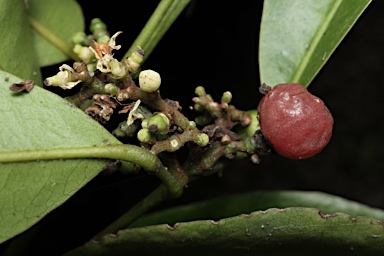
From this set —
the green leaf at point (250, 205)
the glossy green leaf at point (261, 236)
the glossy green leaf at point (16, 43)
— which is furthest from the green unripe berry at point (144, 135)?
the green leaf at point (250, 205)

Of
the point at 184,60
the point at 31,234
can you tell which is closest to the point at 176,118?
the point at 31,234

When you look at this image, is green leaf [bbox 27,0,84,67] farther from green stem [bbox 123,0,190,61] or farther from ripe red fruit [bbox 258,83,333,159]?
ripe red fruit [bbox 258,83,333,159]

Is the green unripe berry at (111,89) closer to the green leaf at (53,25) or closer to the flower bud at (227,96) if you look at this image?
the flower bud at (227,96)

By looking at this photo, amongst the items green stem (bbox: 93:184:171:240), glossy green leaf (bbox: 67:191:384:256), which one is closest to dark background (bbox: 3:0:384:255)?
green stem (bbox: 93:184:171:240)

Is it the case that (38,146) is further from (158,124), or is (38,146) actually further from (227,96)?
(227,96)

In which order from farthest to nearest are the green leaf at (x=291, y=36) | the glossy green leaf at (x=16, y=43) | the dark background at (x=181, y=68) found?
1. the dark background at (x=181, y=68)
2. the green leaf at (x=291, y=36)
3. the glossy green leaf at (x=16, y=43)

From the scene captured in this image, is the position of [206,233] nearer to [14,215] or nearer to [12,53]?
[14,215]
